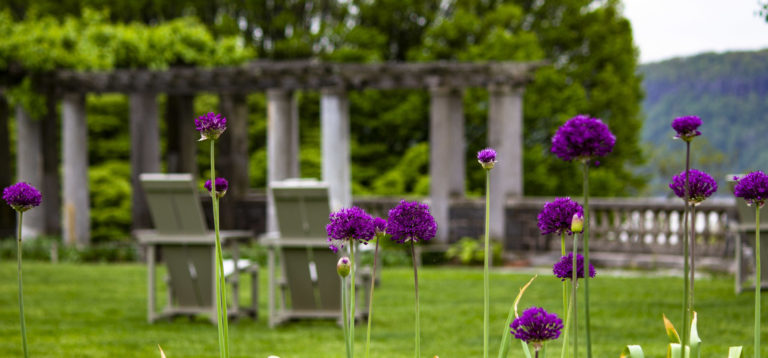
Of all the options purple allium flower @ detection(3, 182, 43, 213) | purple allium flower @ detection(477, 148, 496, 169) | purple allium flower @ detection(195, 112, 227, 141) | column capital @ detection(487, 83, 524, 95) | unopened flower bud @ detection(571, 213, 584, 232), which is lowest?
unopened flower bud @ detection(571, 213, 584, 232)

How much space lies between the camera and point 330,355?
18.0 feet

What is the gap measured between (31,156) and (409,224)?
48.4ft

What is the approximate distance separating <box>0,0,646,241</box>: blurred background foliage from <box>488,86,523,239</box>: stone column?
675cm

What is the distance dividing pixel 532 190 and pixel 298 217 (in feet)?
53.2

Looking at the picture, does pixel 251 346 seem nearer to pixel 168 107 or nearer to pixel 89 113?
pixel 168 107

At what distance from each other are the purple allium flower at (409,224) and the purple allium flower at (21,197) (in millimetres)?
938

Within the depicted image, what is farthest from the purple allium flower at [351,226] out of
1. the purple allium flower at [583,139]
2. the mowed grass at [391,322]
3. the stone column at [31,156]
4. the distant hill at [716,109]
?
the distant hill at [716,109]

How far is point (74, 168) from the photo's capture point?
1491 centimetres

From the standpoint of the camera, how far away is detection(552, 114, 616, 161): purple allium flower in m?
1.66

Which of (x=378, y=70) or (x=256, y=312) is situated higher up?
(x=378, y=70)

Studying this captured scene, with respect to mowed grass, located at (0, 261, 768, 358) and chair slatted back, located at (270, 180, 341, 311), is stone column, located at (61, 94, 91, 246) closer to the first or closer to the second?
mowed grass, located at (0, 261, 768, 358)

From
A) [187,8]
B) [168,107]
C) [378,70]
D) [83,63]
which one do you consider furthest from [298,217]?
[187,8]

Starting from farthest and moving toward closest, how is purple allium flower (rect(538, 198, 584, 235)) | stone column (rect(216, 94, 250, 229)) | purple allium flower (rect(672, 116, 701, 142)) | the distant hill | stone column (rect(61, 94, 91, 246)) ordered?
the distant hill
stone column (rect(216, 94, 250, 229))
stone column (rect(61, 94, 91, 246))
purple allium flower (rect(538, 198, 584, 235))
purple allium flower (rect(672, 116, 701, 142))

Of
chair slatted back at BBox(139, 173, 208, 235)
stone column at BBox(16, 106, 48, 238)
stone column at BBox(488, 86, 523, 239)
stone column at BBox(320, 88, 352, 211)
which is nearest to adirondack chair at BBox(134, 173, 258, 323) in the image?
chair slatted back at BBox(139, 173, 208, 235)
